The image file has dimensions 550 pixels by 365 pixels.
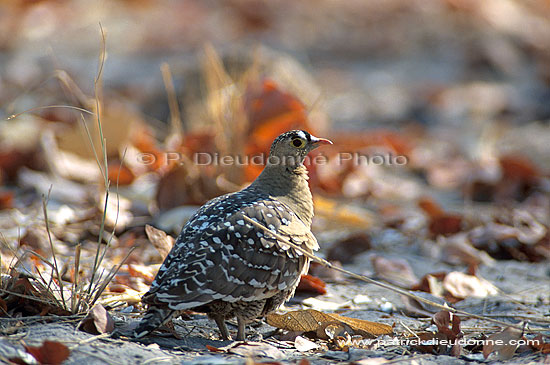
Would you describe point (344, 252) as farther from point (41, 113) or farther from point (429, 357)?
point (41, 113)

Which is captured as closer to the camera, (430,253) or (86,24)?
(430,253)

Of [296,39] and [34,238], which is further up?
[296,39]

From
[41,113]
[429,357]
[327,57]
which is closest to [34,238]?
[429,357]

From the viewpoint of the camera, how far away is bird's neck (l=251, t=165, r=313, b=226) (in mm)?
3500

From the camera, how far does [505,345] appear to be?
287 cm

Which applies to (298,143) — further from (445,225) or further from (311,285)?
(445,225)

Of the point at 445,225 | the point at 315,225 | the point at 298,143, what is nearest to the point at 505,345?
the point at 298,143

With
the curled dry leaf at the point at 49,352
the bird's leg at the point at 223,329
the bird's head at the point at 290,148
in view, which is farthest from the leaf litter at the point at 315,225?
the bird's head at the point at 290,148

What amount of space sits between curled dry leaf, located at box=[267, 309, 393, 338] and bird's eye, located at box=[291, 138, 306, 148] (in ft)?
3.16

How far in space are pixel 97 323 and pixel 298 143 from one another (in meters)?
1.50

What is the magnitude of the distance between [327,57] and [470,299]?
973cm

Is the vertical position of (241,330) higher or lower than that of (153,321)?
lower

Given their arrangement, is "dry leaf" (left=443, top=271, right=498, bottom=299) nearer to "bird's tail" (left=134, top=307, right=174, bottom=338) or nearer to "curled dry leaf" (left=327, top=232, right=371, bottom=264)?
"curled dry leaf" (left=327, top=232, right=371, bottom=264)

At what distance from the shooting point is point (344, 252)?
441 cm
